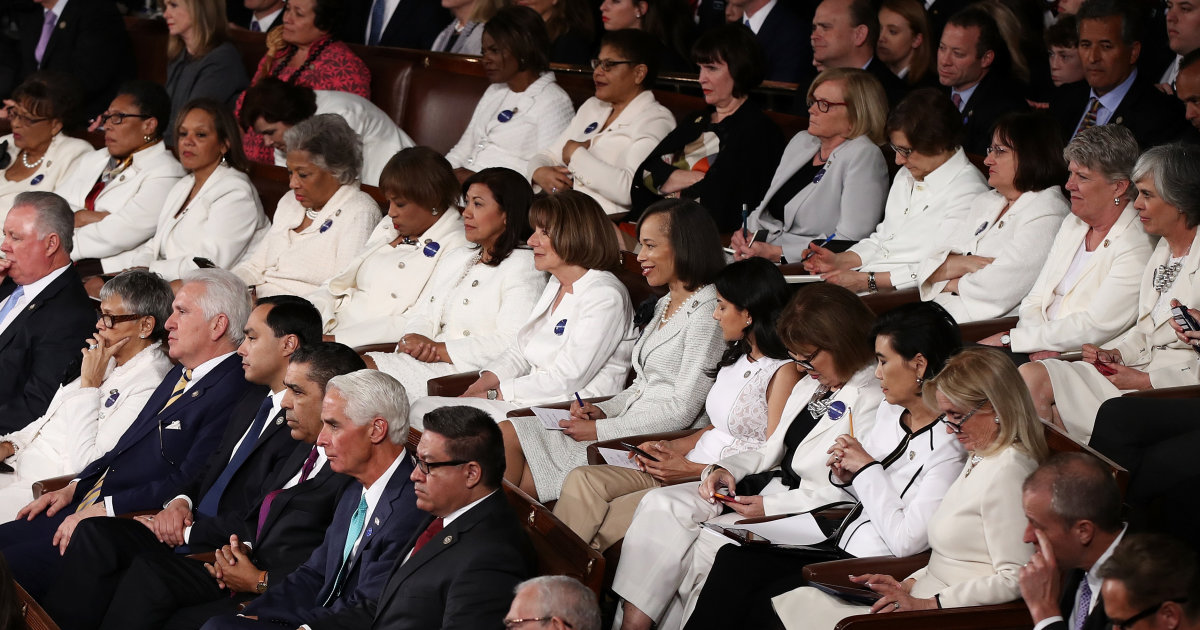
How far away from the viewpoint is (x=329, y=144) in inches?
222

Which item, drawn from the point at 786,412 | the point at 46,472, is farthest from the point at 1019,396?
the point at 46,472

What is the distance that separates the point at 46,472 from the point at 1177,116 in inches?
162

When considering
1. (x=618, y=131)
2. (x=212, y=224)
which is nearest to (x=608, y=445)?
(x=618, y=131)

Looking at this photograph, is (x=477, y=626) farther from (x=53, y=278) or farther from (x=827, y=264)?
(x=53, y=278)

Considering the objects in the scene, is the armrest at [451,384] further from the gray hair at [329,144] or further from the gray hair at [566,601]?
the gray hair at [566,601]

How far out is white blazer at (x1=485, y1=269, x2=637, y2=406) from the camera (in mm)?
4465

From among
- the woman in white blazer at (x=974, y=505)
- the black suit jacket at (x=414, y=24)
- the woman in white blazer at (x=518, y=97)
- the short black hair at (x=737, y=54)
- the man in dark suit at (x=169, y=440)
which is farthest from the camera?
the black suit jacket at (x=414, y=24)

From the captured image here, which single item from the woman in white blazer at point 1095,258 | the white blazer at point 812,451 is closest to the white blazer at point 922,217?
the woman in white blazer at point 1095,258

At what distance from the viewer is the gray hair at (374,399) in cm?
354

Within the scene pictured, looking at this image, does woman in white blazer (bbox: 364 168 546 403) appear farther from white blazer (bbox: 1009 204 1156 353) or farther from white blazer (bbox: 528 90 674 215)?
white blazer (bbox: 1009 204 1156 353)

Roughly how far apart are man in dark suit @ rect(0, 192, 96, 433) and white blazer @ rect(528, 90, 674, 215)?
6.71 ft

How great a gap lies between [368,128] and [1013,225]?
3.14 metres

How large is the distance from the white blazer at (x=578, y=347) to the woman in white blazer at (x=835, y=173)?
0.57 meters

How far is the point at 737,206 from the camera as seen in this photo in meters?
5.24
